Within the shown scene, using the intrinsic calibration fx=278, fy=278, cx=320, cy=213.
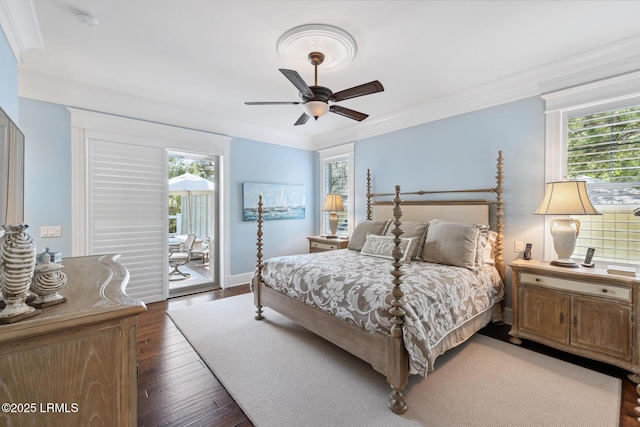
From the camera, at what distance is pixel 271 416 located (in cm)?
181

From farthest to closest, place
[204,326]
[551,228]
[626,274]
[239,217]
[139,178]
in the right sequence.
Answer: [239,217]
[139,178]
[204,326]
[551,228]
[626,274]

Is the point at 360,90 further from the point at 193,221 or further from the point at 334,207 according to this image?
the point at 193,221

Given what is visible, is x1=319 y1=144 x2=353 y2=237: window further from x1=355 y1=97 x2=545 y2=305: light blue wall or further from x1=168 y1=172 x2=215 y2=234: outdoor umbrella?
x1=168 y1=172 x2=215 y2=234: outdoor umbrella

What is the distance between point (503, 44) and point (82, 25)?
362 centimetres

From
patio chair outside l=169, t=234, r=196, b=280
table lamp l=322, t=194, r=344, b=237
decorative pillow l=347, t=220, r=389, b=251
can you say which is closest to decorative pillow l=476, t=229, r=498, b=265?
decorative pillow l=347, t=220, r=389, b=251

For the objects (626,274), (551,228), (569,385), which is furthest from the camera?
(551,228)

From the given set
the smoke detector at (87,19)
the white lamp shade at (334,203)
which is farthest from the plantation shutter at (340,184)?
the smoke detector at (87,19)

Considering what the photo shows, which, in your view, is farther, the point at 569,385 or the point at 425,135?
the point at 425,135

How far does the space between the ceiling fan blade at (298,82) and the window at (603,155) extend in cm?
255

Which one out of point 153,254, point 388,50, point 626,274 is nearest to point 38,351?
point 388,50

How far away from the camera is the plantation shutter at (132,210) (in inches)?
139

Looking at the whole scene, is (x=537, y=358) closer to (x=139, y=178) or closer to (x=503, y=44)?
(x=503, y=44)

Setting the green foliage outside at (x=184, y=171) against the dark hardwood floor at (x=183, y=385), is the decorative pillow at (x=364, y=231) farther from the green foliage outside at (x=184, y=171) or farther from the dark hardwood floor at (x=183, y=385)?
the green foliage outside at (x=184, y=171)

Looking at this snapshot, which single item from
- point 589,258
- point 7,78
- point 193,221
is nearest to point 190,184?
point 193,221
